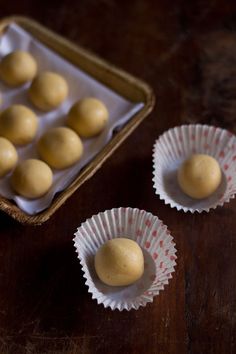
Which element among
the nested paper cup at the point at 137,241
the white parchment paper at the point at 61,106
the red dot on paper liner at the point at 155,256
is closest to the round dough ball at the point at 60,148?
the white parchment paper at the point at 61,106

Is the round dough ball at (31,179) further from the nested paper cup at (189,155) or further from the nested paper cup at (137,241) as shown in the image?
the nested paper cup at (189,155)

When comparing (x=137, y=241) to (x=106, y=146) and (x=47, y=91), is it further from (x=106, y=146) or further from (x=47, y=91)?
(x=47, y=91)

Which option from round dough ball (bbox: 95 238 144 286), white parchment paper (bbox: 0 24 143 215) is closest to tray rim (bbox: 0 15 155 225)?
white parchment paper (bbox: 0 24 143 215)

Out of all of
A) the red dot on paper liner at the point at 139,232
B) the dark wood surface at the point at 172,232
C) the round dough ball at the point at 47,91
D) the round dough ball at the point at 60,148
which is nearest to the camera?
the dark wood surface at the point at 172,232

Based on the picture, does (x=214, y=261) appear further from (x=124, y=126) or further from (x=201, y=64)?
(x=201, y=64)

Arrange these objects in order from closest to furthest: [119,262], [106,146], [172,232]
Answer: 1. [119,262]
2. [172,232]
3. [106,146]

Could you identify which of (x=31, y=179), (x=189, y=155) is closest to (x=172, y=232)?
(x=189, y=155)

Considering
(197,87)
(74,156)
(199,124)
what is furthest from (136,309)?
(197,87)
